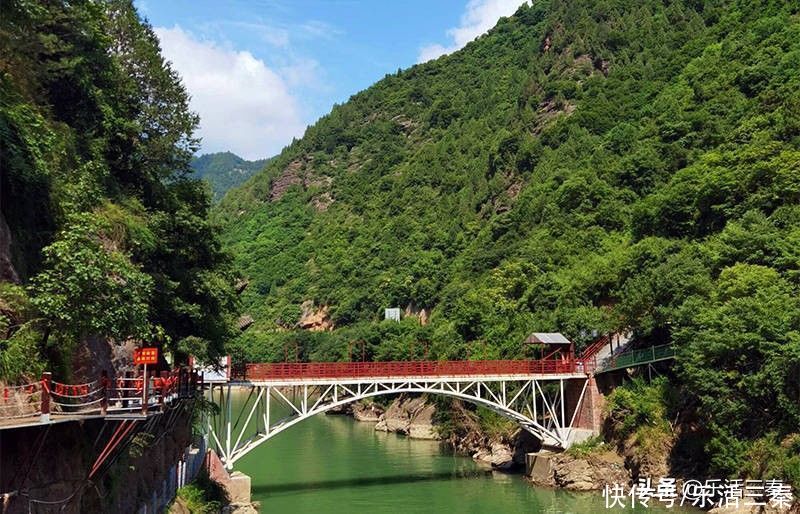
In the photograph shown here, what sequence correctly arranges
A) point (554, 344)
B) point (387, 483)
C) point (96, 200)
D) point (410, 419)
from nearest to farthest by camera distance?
1. point (96, 200)
2. point (387, 483)
3. point (554, 344)
4. point (410, 419)

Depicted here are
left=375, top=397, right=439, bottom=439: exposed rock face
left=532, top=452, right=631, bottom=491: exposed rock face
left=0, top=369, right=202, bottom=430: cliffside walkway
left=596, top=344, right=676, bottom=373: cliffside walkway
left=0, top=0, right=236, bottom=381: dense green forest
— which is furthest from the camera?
left=375, top=397, right=439, bottom=439: exposed rock face

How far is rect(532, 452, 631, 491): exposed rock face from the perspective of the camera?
1205 inches

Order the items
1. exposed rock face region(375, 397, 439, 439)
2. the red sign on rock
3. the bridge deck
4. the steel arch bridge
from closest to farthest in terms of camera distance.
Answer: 1. the red sign on rock
2. the steel arch bridge
3. the bridge deck
4. exposed rock face region(375, 397, 439, 439)

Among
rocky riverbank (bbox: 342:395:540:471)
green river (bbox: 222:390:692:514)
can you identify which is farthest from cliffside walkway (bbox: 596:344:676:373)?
rocky riverbank (bbox: 342:395:540:471)

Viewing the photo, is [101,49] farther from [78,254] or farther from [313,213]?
[313,213]

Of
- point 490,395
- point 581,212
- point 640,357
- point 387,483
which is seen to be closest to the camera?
point 640,357

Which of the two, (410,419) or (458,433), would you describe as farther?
(410,419)

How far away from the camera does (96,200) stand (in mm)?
17641

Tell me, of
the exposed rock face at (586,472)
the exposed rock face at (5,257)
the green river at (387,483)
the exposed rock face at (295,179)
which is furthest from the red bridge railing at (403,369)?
the exposed rock face at (295,179)

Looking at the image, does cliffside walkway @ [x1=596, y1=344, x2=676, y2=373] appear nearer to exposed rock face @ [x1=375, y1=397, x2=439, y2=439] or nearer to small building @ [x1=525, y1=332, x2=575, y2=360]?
small building @ [x1=525, y1=332, x2=575, y2=360]

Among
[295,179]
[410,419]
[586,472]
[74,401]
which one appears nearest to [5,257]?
[74,401]

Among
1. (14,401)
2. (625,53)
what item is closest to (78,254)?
(14,401)

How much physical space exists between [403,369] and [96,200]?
18.5 metres

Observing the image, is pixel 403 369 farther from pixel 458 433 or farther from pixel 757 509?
pixel 757 509
